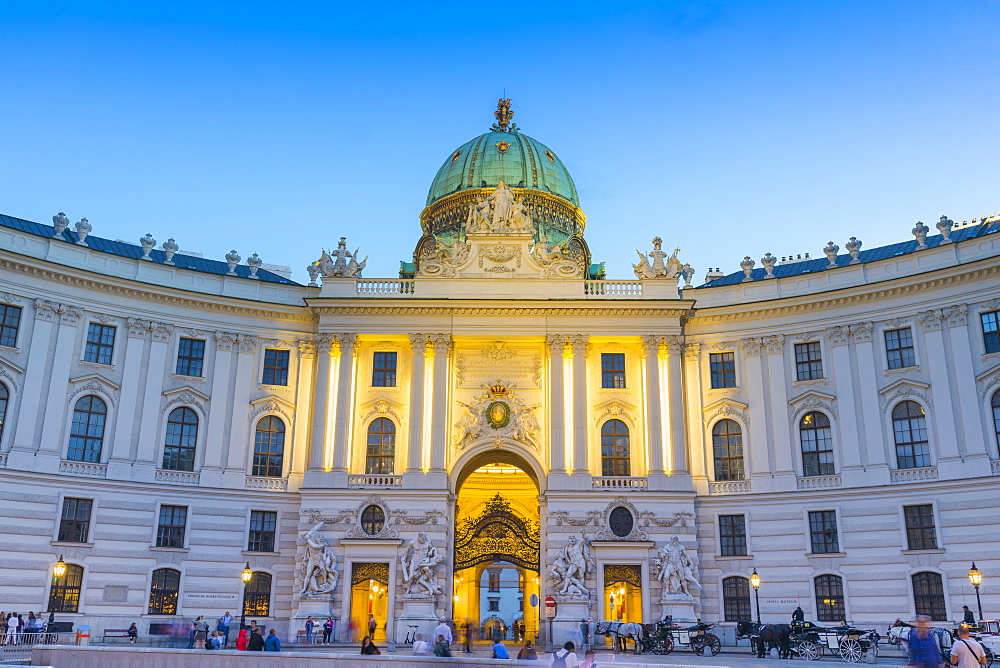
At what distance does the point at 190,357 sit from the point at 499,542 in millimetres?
17837

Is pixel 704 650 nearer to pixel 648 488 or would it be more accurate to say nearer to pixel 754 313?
pixel 648 488

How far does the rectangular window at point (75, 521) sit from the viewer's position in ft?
130

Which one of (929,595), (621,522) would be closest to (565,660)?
(621,522)

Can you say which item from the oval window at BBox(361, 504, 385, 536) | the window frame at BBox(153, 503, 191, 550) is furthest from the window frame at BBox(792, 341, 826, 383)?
the window frame at BBox(153, 503, 191, 550)

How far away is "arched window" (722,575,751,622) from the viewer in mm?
41688

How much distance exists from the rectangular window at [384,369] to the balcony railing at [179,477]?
31.4ft

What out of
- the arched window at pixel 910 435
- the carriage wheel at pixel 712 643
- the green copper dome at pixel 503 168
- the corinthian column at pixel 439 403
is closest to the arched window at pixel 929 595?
the arched window at pixel 910 435

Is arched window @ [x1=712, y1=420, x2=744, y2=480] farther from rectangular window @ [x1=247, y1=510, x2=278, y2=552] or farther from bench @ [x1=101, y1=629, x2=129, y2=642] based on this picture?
bench @ [x1=101, y1=629, x2=129, y2=642]

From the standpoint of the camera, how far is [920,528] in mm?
39688

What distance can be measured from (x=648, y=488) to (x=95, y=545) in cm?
2518

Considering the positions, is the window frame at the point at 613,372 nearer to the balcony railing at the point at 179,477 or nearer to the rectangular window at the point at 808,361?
the rectangular window at the point at 808,361

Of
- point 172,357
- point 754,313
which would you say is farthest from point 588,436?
point 172,357

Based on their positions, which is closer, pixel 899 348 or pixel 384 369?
pixel 899 348

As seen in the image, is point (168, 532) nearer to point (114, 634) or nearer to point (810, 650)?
point (114, 634)
